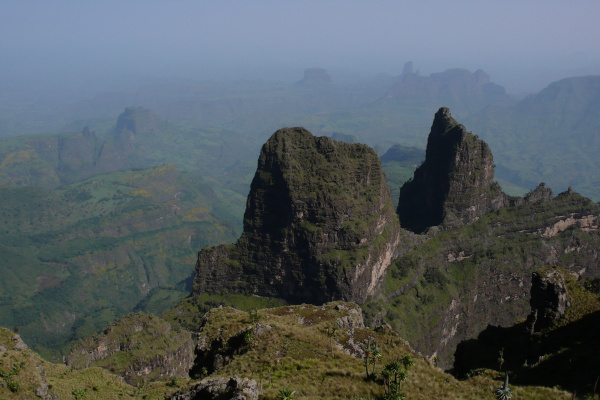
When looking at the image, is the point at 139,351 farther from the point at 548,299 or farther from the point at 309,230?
the point at 548,299

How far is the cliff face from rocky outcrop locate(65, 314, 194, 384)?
10008 millimetres

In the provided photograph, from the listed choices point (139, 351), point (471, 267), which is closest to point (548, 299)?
point (471, 267)

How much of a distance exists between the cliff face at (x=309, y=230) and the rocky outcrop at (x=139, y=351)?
1001cm

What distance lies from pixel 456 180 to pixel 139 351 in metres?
63.2

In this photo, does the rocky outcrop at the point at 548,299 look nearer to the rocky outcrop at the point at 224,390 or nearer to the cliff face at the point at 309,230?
the rocky outcrop at the point at 224,390

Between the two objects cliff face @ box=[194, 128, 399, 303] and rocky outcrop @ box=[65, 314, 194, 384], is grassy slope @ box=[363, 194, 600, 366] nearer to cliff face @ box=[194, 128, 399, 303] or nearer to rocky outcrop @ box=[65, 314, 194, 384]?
cliff face @ box=[194, 128, 399, 303]

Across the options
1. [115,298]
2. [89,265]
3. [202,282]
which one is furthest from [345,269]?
[89,265]

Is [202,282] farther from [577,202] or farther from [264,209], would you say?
[577,202]

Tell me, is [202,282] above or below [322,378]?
below

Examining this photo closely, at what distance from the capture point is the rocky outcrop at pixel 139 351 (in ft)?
202

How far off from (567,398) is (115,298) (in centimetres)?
16841

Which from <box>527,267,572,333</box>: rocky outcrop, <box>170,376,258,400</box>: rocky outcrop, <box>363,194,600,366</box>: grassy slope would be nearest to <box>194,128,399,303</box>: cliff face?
<box>363,194,600,366</box>: grassy slope

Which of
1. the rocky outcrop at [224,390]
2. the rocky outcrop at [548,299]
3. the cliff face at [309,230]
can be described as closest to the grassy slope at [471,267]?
the cliff face at [309,230]

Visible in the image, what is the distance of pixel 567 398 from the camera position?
852 inches
